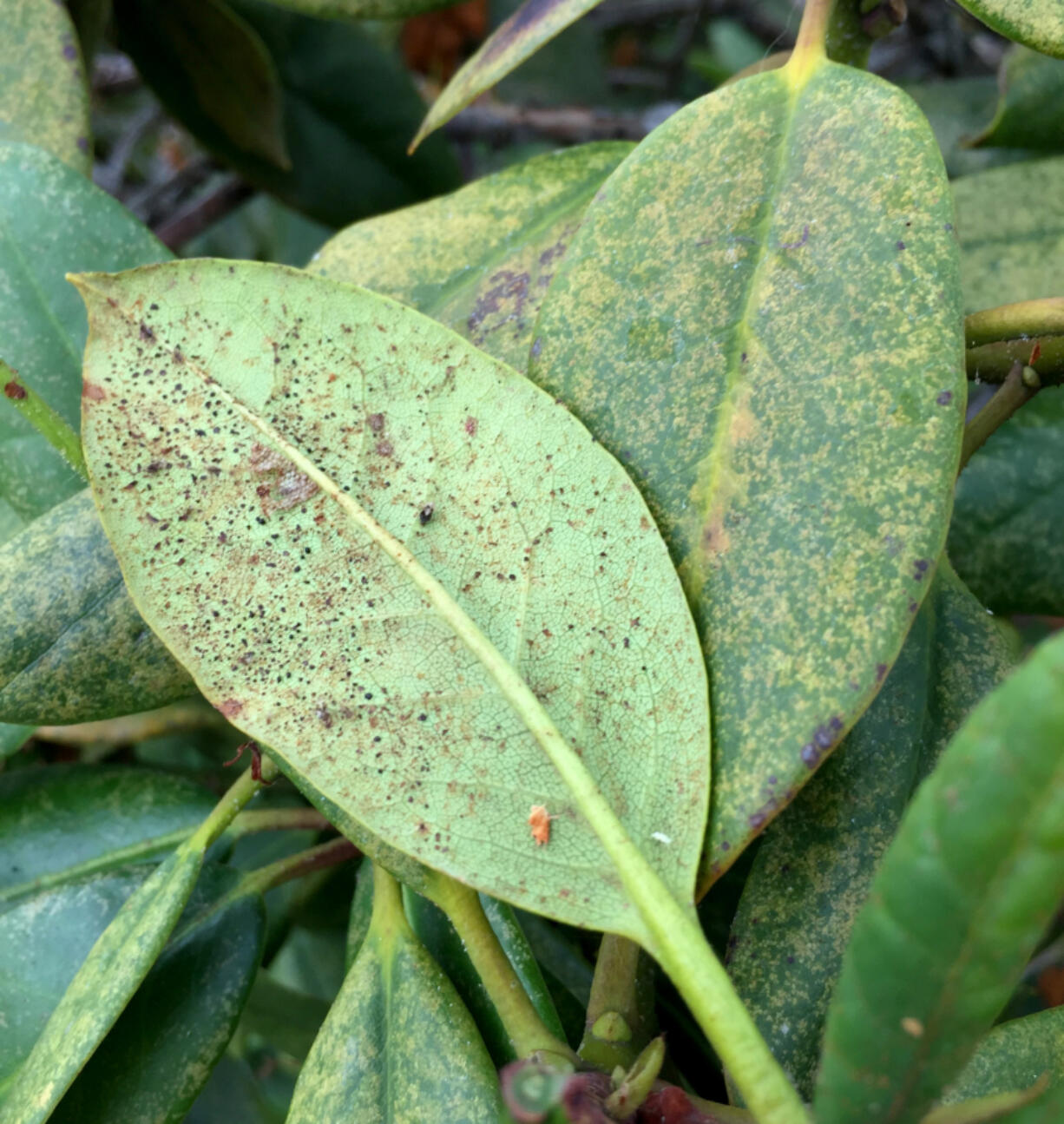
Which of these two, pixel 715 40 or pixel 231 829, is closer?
pixel 231 829

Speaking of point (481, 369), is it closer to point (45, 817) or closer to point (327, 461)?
point (327, 461)

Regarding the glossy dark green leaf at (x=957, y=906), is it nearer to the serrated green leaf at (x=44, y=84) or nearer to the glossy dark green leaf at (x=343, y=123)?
the serrated green leaf at (x=44, y=84)

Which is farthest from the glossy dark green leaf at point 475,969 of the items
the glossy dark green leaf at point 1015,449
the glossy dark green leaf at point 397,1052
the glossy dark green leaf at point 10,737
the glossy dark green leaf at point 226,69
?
the glossy dark green leaf at point 226,69

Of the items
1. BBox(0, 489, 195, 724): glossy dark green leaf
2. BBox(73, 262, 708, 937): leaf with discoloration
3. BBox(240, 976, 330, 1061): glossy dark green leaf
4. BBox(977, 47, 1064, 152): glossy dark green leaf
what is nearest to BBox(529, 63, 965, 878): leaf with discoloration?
BBox(73, 262, 708, 937): leaf with discoloration

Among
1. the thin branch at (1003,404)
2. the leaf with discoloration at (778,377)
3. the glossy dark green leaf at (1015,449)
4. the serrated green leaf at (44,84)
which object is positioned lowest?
the glossy dark green leaf at (1015,449)

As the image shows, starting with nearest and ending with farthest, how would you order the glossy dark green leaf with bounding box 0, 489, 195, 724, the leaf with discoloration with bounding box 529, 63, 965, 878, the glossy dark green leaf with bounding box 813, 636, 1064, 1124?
1. the glossy dark green leaf with bounding box 813, 636, 1064, 1124
2. the leaf with discoloration with bounding box 529, 63, 965, 878
3. the glossy dark green leaf with bounding box 0, 489, 195, 724

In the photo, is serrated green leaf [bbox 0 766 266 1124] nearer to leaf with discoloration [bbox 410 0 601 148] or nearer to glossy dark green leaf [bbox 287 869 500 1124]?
glossy dark green leaf [bbox 287 869 500 1124]

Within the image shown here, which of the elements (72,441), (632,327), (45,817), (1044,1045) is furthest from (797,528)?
(45,817)
